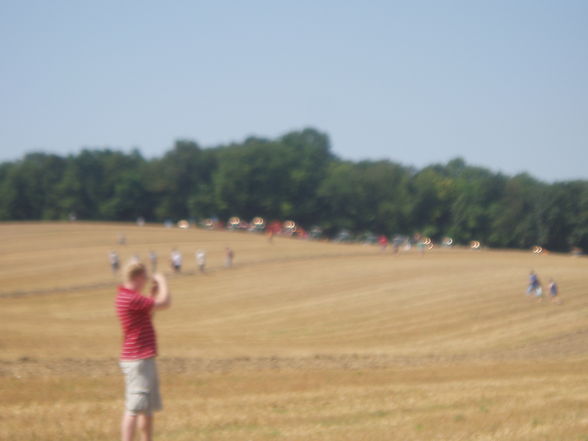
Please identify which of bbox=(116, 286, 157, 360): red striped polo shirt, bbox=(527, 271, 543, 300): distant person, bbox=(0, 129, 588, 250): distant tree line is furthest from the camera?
bbox=(0, 129, 588, 250): distant tree line

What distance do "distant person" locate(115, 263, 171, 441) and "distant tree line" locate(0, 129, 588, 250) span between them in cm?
8823

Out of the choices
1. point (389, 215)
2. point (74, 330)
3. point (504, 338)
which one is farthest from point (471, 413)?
point (389, 215)

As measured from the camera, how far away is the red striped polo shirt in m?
7.18

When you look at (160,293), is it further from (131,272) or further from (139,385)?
(139,385)

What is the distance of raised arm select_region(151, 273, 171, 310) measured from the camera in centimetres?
727

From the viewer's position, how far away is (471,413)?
36.1 feet

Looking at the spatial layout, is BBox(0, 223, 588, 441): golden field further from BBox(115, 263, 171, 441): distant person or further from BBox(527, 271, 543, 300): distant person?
BBox(115, 263, 171, 441): distant person

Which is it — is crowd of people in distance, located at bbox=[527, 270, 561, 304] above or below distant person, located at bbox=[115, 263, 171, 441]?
below

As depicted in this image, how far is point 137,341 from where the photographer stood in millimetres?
7277

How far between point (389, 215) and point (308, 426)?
108 m

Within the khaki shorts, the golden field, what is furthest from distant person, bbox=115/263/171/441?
the golden field

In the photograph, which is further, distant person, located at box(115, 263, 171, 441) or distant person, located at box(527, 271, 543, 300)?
distant person, located at box(527, 271, 543, 300)

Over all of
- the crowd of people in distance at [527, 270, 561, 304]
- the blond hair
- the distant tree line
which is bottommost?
the crowd of people in distance at [527, 270, 561, 304]

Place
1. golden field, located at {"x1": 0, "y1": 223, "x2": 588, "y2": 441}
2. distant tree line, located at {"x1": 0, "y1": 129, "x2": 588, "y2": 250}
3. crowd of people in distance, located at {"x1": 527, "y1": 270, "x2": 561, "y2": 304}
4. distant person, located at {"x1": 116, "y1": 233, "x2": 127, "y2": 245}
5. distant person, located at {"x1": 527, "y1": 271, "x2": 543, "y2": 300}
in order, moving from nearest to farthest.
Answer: golden field, located at {"x1": 0, "y1": 223, "x2": 588, "y2": 441}, crowd of people in distance, located at {"x1": 527, "y1": 270, "x2": 561, "y2": 304}, distant person, located at {"x1": 527, "y1": 271, "x2": 543, "y2": 300}, distant person, located at {"x1": 116, "y1": 233, "x2": 127, "y2": 245}, distant tree line, located at {"x1": 0, "y1": 129, "x2": 588, "y2": 250}
